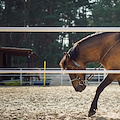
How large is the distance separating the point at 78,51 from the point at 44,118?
130 centimetres

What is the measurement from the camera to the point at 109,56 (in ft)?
11.0

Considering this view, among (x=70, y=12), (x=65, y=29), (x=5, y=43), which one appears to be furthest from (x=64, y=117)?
(x=5, y=43)

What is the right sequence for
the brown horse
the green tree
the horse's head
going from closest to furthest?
the brown horse, the horse's head, the green tree

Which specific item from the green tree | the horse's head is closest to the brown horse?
the horse's head

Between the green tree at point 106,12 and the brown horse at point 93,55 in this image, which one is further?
the green tree at point 106,12

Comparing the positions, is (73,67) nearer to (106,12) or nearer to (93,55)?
(93,55)

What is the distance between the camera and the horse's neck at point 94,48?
3.46 metres

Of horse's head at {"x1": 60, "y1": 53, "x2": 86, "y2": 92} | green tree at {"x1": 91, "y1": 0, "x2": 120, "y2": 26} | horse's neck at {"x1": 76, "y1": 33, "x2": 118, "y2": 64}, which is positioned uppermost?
green tree at {"x1": 91, "y1": 0, "x2": 120, "y2": 26}

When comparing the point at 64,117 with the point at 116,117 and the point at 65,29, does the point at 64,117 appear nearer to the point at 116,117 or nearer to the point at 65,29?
the point at 116,117

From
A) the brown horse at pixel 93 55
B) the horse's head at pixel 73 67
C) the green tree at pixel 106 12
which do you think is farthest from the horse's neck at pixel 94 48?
the green tree at pixel 106 12

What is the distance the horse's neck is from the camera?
346 centimetres

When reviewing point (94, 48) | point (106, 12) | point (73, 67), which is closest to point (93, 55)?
point (94, 48)

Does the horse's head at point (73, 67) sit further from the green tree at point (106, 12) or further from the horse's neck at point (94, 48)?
the green tree at point (106, 12)

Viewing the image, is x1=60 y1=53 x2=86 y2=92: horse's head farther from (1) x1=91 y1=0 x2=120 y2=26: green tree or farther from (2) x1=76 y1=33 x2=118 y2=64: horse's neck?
(1) x1=91 y1=0 x2=120 y2=26: green tree
